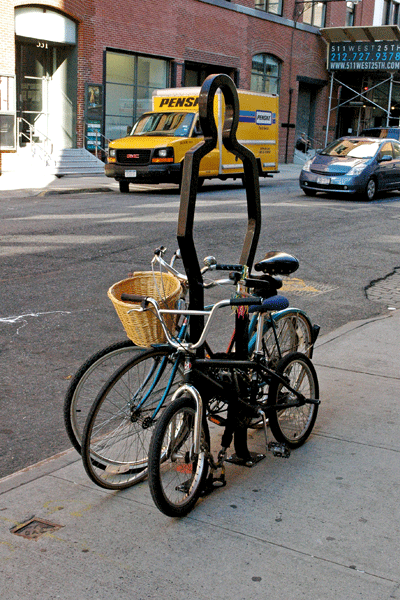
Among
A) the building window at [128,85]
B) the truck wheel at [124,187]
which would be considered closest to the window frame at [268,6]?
the building window at [128,85]

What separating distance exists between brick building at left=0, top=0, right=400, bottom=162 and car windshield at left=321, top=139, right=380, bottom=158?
35.2ft

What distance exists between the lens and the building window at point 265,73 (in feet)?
116

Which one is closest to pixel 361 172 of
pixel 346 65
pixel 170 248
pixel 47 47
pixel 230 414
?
pixel 170 248

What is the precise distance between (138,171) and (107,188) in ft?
6.27

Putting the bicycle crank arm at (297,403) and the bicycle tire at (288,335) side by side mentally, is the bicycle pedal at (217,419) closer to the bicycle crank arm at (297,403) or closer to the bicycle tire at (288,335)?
the bicycle crank arm at (297,403)

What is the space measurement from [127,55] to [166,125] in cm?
980

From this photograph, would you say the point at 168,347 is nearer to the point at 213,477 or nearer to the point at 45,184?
the point at 213,477

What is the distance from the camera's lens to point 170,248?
10961mm

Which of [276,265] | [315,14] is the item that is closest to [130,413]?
[276,265]

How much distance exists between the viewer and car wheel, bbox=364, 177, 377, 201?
737 inches

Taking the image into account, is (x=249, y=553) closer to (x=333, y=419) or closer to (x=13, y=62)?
(x=333, y=419)

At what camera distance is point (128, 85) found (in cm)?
2891

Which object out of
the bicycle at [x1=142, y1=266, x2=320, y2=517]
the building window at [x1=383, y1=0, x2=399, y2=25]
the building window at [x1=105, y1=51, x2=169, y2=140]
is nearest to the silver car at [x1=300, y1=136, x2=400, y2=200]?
the building window at [x1=105, y1=51, x2=169, y2=140]

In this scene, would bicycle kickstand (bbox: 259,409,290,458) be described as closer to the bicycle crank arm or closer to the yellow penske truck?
the bicycle crank arm
